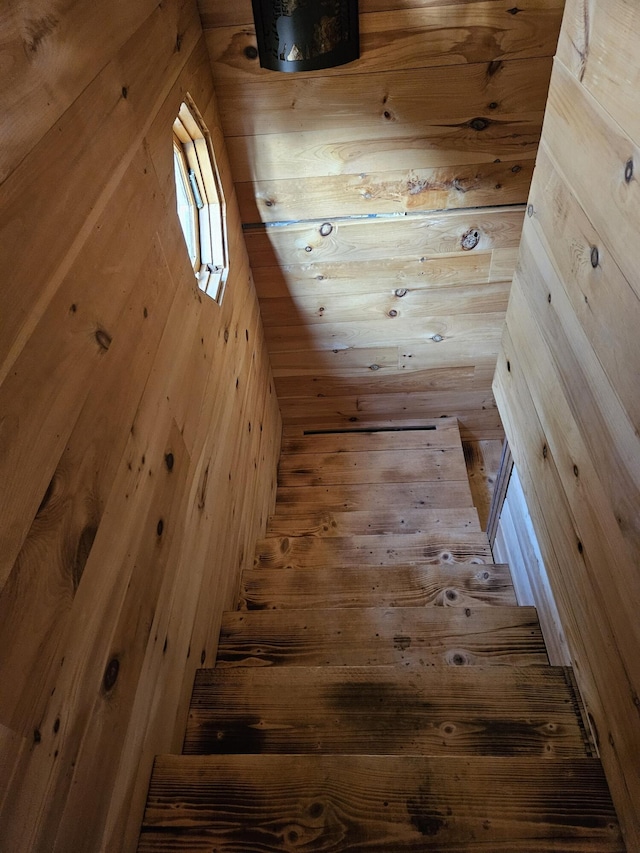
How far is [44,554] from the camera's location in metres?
0.82

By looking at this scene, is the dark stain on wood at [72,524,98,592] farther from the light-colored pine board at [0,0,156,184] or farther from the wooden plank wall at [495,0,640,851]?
the wooden plank wall at [495,0,640,851]

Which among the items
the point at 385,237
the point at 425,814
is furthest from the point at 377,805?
the point at 385,237

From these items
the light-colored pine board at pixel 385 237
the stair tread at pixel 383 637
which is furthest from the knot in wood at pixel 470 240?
the stair tread at pixel 383 637

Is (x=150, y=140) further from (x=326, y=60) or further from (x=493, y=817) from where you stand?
(x=493, y=817)

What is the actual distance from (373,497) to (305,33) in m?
2.18

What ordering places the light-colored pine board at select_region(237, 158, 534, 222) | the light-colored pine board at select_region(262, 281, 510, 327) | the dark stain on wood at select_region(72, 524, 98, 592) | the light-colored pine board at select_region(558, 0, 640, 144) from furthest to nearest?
the light-colored pine board at select_region(262, 281, 510, 327)
the light-colored pine board at select_region(237, 158, 534, 222)
the light-colored pine board at select_region(558, 0, 640, 144)
the dark stain on wood at select_region(72, 524, 98, 592)

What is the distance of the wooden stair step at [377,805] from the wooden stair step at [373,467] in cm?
202

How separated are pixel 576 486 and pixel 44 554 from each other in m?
1.26

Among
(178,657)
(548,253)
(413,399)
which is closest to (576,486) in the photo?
(548,253)

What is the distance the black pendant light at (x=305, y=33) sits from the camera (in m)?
1.77

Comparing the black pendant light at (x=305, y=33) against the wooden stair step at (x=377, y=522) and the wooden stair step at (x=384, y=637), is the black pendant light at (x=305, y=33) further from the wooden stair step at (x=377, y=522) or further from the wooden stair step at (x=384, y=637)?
the wooden stair step at (x=377, y=522)

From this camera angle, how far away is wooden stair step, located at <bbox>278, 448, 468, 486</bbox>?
318 cm

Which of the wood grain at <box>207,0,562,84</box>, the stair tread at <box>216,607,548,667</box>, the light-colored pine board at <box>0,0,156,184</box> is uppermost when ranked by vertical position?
the wood grain at <box>207,0,562,84</box>

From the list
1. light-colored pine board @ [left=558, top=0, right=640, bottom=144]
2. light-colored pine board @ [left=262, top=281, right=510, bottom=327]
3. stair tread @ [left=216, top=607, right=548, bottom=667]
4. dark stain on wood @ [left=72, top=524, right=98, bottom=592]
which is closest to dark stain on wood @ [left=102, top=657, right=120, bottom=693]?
dark stain on wood @ [left=72, top=524, right=98, bottom=592]
